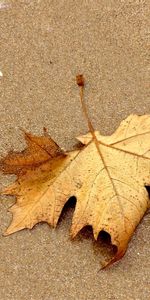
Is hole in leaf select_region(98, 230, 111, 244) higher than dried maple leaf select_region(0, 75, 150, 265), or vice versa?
dried maple leaf select_region(0, 75, 150, 265)

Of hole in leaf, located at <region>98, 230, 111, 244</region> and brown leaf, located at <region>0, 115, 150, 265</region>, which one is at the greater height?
brown leaf, located at <region>0, 115, 150, 265</region>

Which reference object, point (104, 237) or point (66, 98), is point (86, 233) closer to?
point (104, 237)

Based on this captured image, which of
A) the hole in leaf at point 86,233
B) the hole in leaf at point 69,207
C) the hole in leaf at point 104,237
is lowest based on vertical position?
the hole in leaf at point 104,237

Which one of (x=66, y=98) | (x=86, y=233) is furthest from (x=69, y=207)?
(x=66, y=98)

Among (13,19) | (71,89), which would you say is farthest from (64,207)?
(13,19)

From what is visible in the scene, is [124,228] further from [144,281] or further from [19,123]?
[19,123]

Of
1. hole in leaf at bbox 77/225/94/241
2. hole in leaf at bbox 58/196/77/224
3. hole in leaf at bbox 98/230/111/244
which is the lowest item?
hole in leaf at bbox 98/230/111/244
